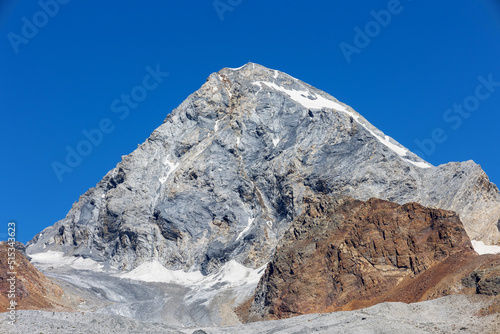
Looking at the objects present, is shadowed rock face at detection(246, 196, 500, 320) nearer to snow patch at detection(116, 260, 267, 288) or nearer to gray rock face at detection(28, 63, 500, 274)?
gray rock face at detection(28, 63, 500, 274)

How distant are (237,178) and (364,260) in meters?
70.2

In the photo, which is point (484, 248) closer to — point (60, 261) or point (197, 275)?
point (197, 275)

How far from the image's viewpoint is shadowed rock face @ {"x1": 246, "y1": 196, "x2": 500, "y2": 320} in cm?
8512

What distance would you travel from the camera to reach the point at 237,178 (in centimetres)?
15850

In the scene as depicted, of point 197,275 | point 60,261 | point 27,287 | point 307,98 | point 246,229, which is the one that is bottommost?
point 27,287

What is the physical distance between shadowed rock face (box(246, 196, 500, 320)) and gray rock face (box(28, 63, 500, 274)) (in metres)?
27.8

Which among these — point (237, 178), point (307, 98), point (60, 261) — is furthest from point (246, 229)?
point (60, 261)

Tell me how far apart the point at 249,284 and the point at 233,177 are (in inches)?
1583

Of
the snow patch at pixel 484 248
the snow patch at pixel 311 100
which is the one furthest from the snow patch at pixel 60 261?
the snow patch at pixel 484 248

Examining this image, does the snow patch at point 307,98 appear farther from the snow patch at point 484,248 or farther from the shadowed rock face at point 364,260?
the snow patch at point 484,248

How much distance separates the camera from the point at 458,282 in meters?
Answer: 73.8

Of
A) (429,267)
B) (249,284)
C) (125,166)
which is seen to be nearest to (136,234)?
(125,166)

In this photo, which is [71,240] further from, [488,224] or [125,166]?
[488,224]

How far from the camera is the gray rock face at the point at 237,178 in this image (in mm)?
137375
